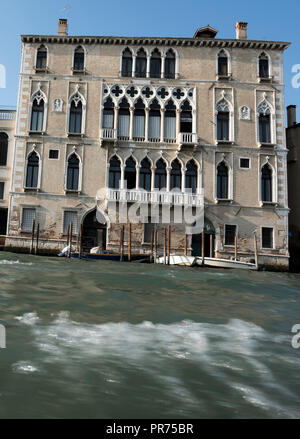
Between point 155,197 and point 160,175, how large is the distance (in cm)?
119

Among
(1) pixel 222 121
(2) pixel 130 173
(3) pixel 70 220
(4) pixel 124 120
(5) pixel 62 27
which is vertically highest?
(5) pixel 62 27

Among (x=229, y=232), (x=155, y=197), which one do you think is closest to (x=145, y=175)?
(x=155, y=197)

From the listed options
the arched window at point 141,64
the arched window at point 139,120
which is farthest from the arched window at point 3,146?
the arched window at point 141,64

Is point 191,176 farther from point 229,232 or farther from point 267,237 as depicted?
point 267,237

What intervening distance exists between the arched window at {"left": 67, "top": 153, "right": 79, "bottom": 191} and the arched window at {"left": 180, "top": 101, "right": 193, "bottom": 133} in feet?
16.1

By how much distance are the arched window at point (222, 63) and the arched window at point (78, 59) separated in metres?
6.24

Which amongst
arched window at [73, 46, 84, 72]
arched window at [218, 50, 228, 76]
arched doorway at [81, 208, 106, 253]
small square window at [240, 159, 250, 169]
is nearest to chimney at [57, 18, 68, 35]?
arched window at [73, 46, 84, 72]

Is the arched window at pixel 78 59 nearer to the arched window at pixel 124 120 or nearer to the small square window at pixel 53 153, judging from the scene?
the arched window at pixel 124 120

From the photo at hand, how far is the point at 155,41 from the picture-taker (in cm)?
1525

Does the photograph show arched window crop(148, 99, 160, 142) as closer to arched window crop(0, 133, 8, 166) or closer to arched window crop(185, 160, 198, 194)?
arched window crop(185, 160, 198, 194)

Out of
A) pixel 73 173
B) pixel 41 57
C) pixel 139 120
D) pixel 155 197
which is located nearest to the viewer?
pixel 155 197

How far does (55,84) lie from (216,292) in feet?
42.1

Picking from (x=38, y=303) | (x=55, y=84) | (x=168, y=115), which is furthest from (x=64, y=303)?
(x=55, y=84)

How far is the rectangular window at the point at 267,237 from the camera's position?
14594 millimetres
